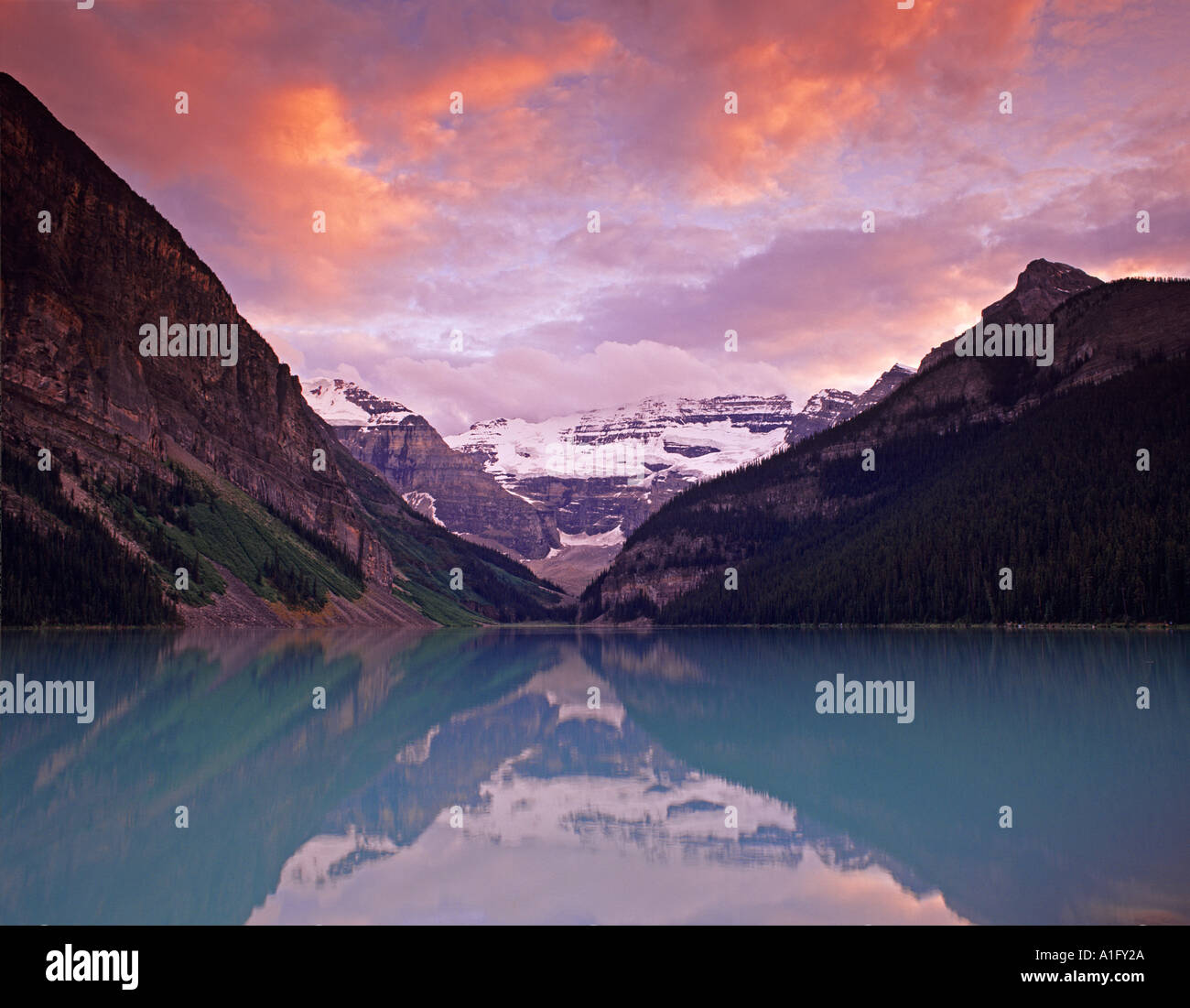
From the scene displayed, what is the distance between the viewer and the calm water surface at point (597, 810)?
14102 millimetres

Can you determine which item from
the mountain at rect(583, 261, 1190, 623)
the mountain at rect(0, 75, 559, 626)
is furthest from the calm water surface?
the mountain at rect(0, 75, 559, 626)

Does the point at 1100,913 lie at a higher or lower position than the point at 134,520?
lower

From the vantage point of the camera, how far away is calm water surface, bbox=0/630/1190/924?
46.3 feet

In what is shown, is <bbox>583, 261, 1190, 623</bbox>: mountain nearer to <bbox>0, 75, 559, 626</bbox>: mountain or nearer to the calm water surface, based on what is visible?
the calm water surface

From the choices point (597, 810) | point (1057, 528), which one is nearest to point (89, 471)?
point (1057, 528)

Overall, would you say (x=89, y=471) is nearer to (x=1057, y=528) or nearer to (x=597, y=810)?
(x=1057, y=528)

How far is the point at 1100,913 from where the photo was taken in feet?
42.6

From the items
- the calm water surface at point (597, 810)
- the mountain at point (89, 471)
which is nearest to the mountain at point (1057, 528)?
the calm water surface at point (597, 810)

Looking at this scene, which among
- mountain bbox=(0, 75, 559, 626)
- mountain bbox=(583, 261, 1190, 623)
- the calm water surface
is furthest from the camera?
mountain bbox=(0, 75, 559, 626)
